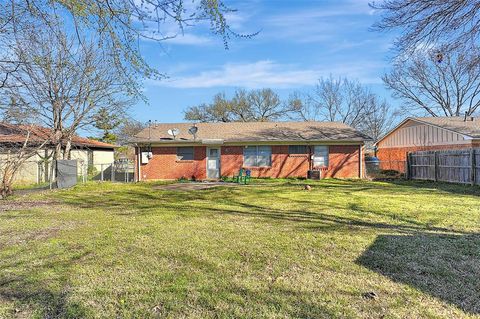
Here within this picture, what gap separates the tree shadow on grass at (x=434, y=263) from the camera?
3.61m

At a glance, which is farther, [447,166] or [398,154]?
[398,154]

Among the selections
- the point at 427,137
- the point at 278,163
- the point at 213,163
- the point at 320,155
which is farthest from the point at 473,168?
the point at 213,163

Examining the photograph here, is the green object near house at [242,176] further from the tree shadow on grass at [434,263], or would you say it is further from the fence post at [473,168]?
the tree shadow on grass at [434,263]

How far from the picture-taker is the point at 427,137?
24844 mm

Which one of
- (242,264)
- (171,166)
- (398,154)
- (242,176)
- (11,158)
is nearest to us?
(242,264)

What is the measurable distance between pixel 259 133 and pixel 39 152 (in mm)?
11828

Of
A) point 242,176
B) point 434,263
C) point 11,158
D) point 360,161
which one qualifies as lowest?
point 434,263

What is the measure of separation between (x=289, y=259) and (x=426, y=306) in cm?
176

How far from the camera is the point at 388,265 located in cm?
445

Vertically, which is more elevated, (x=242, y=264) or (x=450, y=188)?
(x=450, y=188)

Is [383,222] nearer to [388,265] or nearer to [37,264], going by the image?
[388,265]

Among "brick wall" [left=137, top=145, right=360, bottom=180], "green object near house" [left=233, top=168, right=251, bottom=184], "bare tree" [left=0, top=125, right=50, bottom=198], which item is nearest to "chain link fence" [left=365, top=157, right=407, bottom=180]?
"brick wall" [left=137, top=145, right=360, bottom=180]

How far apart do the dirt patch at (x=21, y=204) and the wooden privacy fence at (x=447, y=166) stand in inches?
642

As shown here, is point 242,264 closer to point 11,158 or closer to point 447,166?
point 11,158
